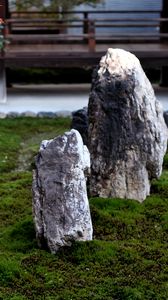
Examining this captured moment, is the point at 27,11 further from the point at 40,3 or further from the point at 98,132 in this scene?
the point at 98,132

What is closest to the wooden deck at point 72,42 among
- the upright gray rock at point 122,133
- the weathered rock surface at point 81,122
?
the weathered rock surface at point 81,122

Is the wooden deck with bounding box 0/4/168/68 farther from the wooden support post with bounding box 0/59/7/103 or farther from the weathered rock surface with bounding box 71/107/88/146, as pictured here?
the weathered rock surface with bounding box 71/107/88/146

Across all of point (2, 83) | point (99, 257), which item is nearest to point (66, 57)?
point (2, 83)

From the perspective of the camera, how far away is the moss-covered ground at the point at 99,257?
5.16 m

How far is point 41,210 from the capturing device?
582 centimetres

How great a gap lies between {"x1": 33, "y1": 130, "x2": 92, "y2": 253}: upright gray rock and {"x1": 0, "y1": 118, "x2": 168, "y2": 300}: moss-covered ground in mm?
138

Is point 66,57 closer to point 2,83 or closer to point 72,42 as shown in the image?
point 2,83

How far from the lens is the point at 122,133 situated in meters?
6.88

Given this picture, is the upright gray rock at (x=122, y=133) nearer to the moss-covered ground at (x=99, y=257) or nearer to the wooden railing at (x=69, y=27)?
the moss-covered ground at (x=99, y=257)

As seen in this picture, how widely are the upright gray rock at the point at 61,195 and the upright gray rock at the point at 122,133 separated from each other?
40.6 inches

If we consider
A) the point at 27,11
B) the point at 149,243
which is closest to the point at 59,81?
the point at 27,11

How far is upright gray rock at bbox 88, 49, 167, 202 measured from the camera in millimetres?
6887

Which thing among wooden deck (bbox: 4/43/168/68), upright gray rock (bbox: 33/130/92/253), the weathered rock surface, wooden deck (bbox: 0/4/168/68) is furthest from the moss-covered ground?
wooden deck (bbox: 4/43/168/68)

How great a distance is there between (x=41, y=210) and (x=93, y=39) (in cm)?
799
